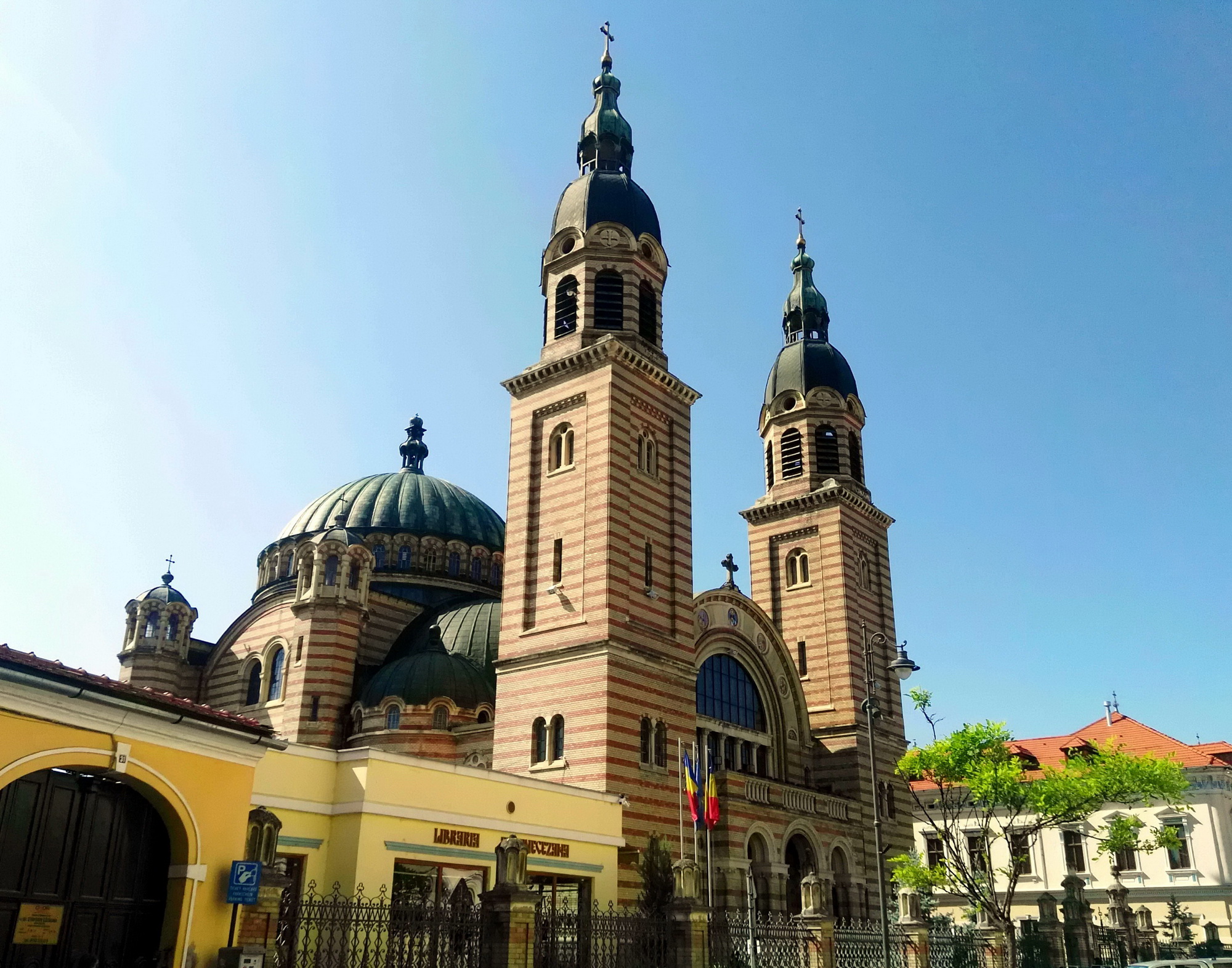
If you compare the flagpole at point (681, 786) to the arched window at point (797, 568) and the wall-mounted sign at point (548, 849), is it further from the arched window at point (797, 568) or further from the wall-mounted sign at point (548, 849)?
the arched window at point (797, 568)

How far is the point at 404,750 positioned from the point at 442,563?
43.5 feet

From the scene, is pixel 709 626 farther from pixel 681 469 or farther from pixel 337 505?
pixel 337 505

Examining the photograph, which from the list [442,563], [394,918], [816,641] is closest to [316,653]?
[442,563]

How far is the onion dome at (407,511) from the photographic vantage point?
4916 cm

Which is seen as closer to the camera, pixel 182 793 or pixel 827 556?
pixel 182 793

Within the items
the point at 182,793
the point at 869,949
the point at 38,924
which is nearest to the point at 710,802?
the point at 869,949

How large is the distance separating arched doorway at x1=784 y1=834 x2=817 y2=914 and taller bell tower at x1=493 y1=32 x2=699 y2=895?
7.12 m

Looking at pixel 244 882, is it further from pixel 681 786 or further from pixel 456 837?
pixel 681 786

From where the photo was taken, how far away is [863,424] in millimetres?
48312

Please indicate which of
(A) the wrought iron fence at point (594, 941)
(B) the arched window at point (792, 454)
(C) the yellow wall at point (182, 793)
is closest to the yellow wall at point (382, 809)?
(A) the wrought iron fence at point (594, 941)

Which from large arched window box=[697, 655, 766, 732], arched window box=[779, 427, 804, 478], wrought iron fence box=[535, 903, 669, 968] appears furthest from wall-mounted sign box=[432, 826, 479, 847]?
arched window box=[779, 427, 804, 478]

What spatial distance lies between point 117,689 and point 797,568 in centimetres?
3459

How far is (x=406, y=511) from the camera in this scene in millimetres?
49656

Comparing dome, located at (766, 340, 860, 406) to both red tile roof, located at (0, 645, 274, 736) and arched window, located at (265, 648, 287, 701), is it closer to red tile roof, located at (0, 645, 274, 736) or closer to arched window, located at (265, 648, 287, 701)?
arched window, located at (265, 648, 287, 701)
